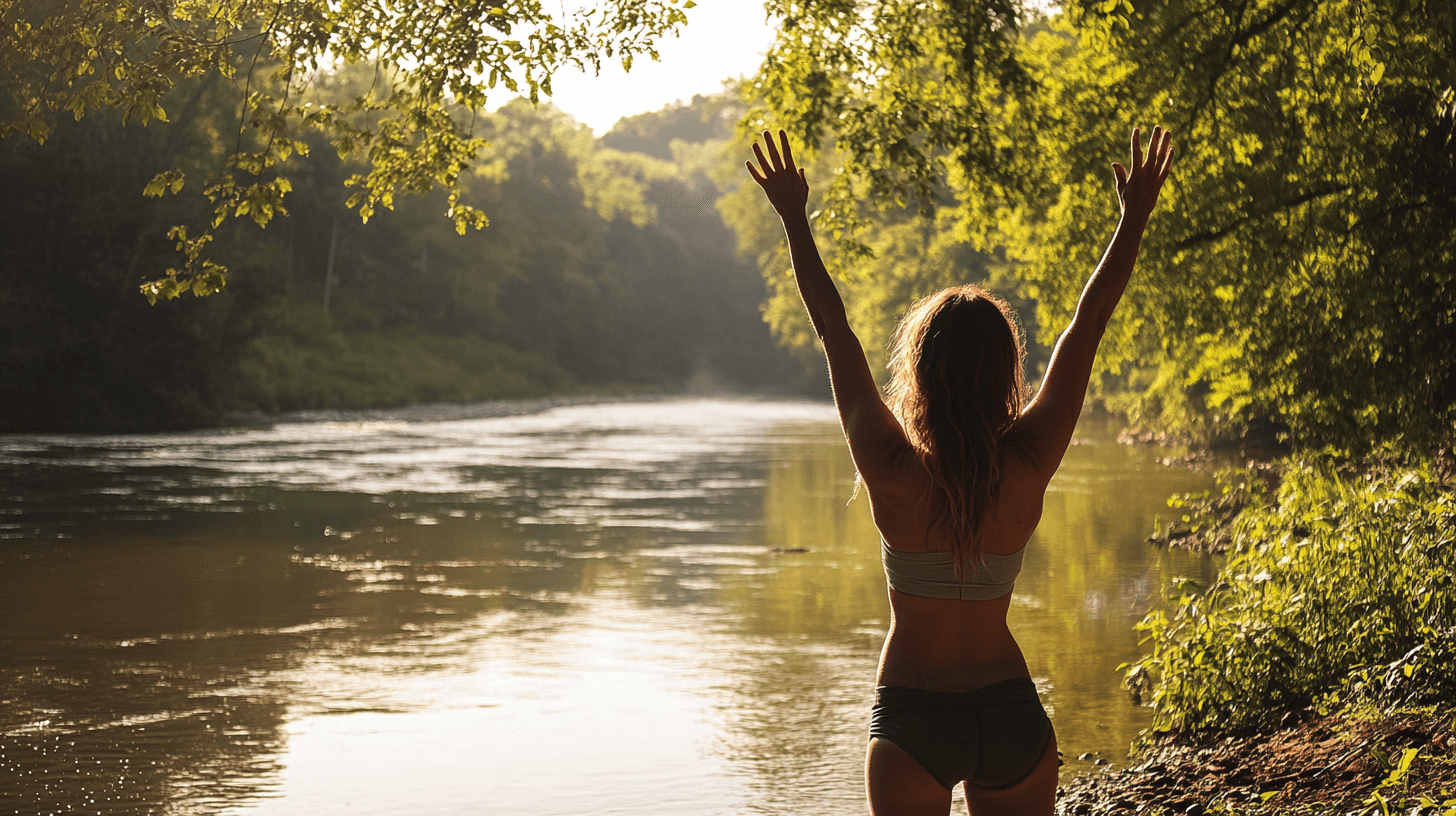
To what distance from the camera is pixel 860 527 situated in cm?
2048

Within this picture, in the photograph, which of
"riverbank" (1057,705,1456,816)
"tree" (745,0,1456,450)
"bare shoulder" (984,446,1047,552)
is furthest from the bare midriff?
"tree" (745,0,1456,450)

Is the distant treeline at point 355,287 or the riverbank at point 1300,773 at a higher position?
the distant treeline at point 355,287

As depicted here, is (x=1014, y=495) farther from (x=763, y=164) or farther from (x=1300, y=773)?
(x=1300, y=773)

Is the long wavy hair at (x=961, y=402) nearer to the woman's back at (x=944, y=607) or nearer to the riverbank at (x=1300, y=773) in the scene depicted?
the woman's back at (x=944, y=607)

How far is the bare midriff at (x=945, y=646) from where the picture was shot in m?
2.61

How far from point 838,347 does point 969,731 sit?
0.82 m

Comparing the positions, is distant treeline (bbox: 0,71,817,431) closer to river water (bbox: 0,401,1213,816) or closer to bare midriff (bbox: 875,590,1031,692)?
river water (bbox: 0,401,1213,816)

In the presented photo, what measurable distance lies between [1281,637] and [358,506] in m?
17.1

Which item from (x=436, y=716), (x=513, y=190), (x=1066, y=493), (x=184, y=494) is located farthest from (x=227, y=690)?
(x=513, y=190)

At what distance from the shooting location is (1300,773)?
240 inches

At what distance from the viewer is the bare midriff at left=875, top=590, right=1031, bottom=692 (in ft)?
8.57

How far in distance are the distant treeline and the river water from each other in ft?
15.7

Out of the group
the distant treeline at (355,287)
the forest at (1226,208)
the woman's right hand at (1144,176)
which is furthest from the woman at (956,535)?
the distant treeline at (355,287)

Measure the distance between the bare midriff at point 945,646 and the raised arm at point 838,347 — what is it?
269mm
